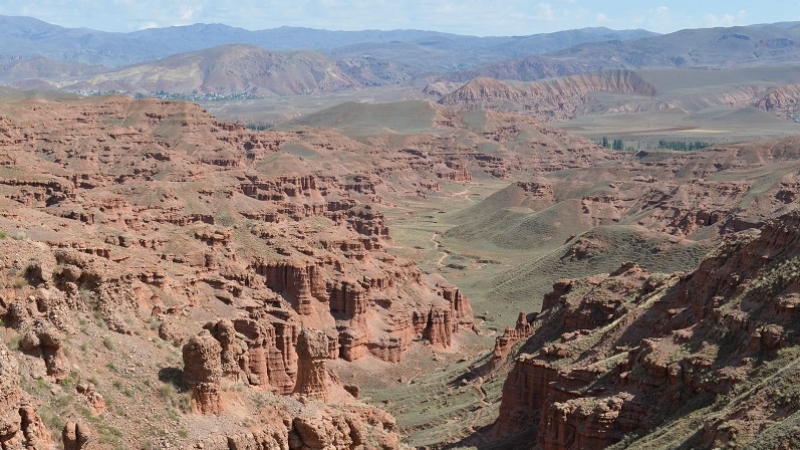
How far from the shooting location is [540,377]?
53438 mm

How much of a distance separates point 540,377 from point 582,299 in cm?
1086

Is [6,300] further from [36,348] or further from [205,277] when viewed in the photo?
[205,277]

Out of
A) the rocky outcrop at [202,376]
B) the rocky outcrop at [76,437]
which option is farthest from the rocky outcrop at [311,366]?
the rocky outcrop at [76,437]

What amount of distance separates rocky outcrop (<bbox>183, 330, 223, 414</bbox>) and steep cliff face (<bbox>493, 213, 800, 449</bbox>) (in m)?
17.5

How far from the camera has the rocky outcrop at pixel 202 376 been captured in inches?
1075

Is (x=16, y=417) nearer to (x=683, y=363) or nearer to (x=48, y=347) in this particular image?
(x=48, y=347)

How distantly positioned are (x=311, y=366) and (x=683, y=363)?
1547 cm

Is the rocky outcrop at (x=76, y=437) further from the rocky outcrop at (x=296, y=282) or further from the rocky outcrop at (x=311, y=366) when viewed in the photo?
the rocky outcrop at (x=296, y=282)

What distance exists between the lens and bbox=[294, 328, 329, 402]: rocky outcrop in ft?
121

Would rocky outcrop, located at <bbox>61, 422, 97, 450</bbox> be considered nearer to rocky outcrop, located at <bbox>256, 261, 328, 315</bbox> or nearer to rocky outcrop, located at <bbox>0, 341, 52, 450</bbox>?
rocky outcrop, located at <bbox>0, 341, 52, 450</bbox>

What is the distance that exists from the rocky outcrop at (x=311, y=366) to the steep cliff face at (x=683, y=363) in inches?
471

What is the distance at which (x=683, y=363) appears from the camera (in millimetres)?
44562

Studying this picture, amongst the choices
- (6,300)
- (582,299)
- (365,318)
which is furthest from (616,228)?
(6,300)

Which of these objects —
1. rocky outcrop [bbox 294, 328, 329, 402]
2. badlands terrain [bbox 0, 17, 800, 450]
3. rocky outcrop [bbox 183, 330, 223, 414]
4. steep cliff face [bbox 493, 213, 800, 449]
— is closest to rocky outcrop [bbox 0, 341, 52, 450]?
badlands terrain [bbox 0, 17, 800, 450]
